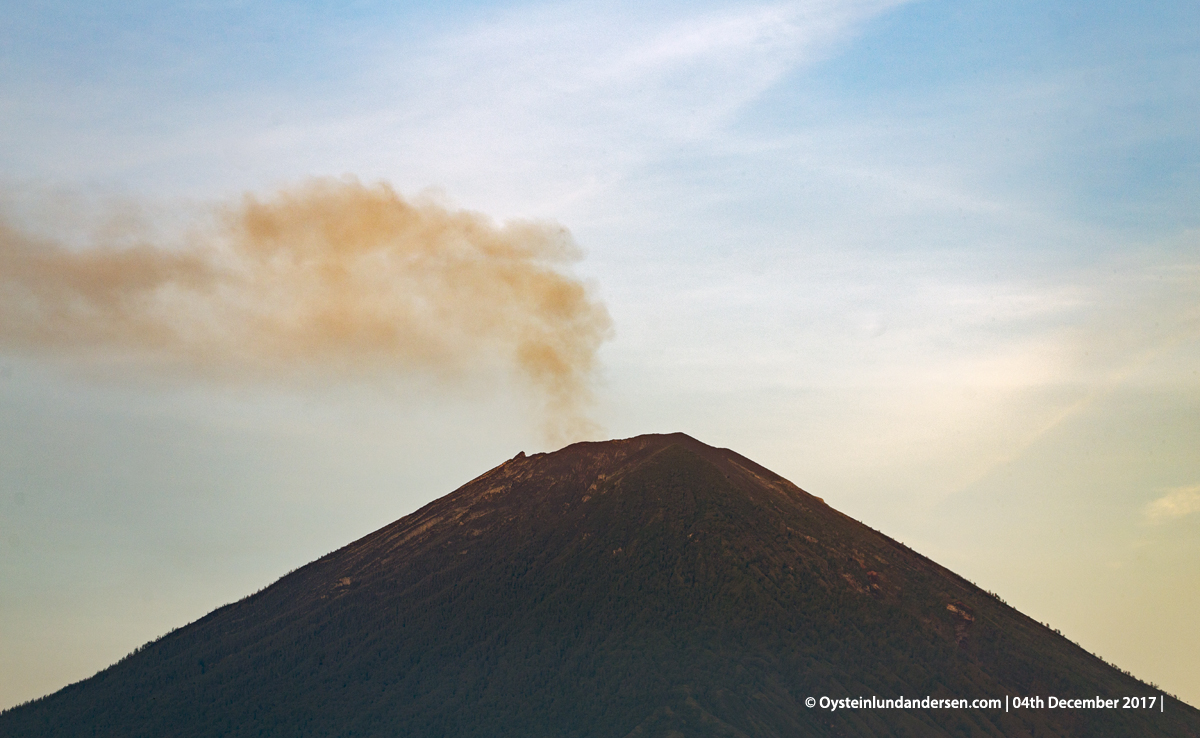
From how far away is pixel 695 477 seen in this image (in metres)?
156

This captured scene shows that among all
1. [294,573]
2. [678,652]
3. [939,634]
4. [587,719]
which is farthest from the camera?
[294,573]

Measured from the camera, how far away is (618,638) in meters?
132

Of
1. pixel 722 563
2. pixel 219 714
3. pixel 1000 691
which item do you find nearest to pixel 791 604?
pixel 722 563

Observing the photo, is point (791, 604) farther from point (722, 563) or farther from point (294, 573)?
point (294, 573)

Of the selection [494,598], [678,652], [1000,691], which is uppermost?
[494,598]

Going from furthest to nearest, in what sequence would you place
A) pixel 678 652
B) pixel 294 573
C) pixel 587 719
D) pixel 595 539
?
→ pixel 294 573 < pixel 595 539 < pixel 678 652 < pixel 587 719

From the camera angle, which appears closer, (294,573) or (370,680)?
(370,680)

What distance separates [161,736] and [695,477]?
70434 mm

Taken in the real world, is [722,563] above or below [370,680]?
above

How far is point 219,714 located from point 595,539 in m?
47.7

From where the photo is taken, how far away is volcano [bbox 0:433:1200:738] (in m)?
124

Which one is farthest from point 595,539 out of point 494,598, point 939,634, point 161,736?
point 161,736

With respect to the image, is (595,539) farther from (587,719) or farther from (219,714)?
(219,714)

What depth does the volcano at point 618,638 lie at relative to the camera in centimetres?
12356
